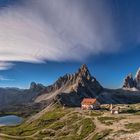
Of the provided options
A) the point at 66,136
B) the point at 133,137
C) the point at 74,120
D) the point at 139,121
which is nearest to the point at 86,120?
the point at 74,120

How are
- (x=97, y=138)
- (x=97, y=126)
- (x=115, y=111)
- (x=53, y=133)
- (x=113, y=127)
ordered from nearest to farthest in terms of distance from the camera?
(x=97, y=138) → (x=113, y=127) → (x=97, y=126) → (x=53, y=133) → (x=115, y=111)

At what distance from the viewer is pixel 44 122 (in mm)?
182375

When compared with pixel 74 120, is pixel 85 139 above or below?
below

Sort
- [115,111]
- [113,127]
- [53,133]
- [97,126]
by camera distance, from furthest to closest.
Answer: [115,111] → [53,133] → [97,126] → [113,127]

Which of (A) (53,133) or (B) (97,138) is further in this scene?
(A) (53,133)

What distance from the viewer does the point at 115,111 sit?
6988 inches

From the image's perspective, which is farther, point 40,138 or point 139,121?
point 40,138

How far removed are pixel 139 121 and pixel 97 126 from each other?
2037 cm

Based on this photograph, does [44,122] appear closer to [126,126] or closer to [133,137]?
[126,126]

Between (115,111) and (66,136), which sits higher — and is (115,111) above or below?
above

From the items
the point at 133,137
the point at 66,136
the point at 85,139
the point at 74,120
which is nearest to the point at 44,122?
the point at 74,120

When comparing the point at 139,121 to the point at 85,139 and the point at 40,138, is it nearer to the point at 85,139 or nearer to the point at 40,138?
the point at 85,139

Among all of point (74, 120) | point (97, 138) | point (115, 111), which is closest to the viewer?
point (97, 138)

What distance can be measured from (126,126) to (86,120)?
110 ft
